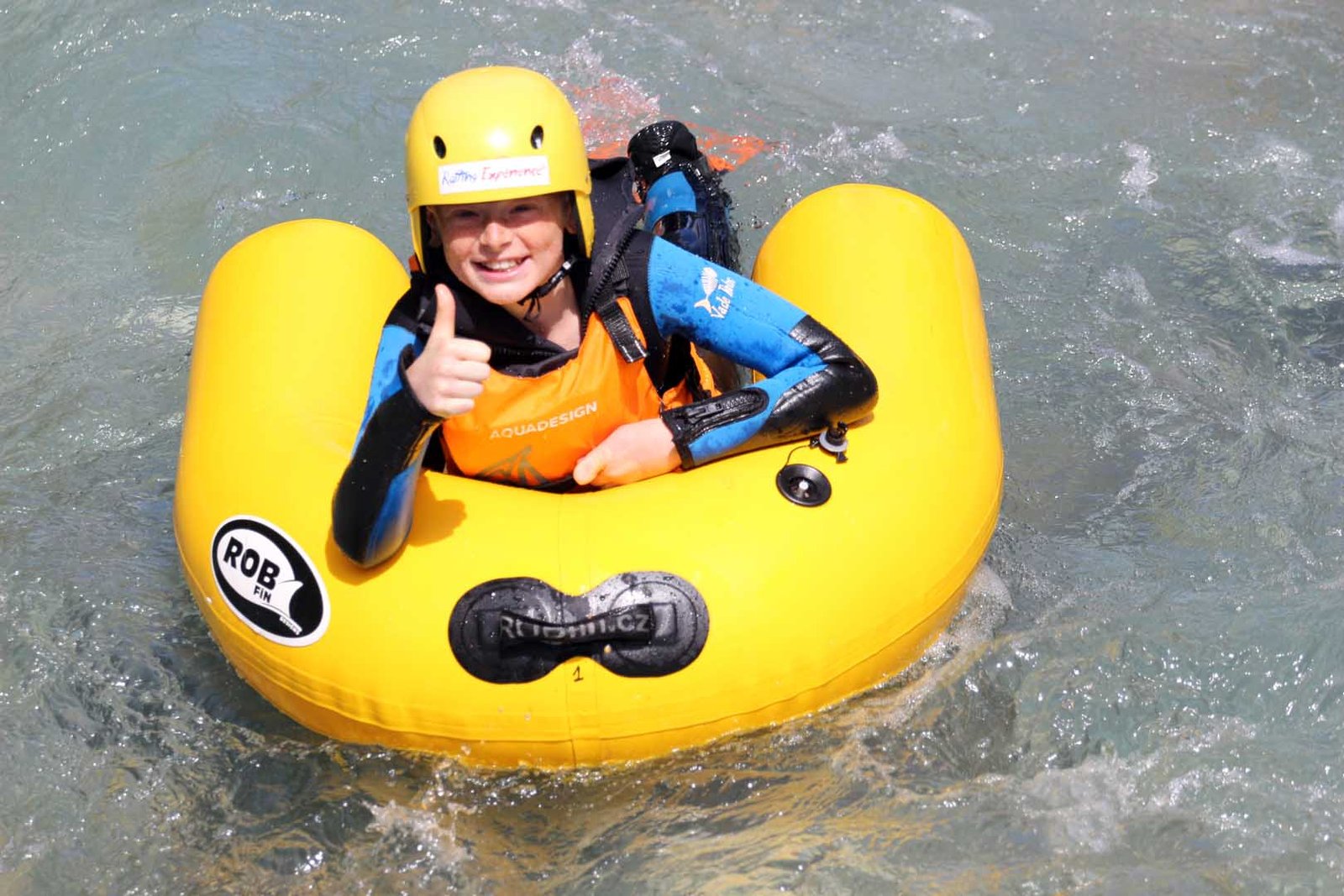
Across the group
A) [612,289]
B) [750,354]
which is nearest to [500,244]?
[612,289]

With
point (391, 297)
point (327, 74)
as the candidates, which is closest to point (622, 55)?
point (327, 74)

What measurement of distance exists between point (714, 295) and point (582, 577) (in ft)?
2.47

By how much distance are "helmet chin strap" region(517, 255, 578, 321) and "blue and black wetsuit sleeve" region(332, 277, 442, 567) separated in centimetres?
23

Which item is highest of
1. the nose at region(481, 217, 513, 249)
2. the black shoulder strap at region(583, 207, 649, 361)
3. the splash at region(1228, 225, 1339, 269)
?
the nose at region(481, 217, 513, 249)

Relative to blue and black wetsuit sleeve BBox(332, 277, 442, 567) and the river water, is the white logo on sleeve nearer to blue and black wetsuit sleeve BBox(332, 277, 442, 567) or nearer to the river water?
blue and black wetsuit sleeve BBox(332, 277, 442, 567)

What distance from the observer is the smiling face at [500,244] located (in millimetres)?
3072

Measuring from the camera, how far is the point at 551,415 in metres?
3.32

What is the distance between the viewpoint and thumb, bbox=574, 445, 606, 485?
332 cm

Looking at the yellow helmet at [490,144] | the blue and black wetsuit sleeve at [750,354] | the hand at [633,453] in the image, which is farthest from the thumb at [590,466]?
the yellow helmet at [490,144]

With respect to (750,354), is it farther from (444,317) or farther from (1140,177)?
(1140,177)

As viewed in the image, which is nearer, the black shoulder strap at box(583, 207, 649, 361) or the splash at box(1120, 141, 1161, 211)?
the black shoulder strap at box(583, 207, 649, 361)

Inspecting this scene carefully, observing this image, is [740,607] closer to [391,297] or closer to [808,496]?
[808,496]

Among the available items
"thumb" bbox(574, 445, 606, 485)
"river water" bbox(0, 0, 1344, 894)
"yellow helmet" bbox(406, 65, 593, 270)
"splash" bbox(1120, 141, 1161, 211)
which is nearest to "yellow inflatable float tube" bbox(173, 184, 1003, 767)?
"thumb" bbox(574, 445, 606, 485)

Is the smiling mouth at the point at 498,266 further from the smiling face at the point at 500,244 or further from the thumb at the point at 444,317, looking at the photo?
the thumb at the point at 444,317
